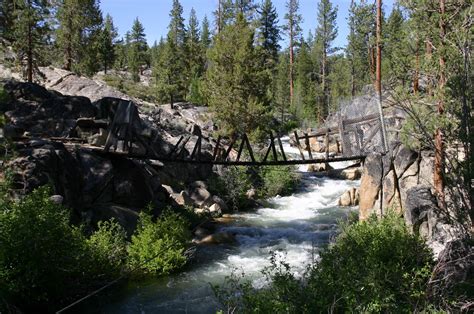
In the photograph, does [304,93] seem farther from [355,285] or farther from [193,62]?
[355,285]

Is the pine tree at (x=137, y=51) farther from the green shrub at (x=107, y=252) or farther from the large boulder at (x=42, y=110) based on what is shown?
the green shrub at (x=107, y=252)

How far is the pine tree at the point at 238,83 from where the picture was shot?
25.8 meters

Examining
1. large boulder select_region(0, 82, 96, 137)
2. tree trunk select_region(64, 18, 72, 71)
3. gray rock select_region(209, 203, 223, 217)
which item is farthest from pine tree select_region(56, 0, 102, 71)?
gray rock select_region(209, 203, 223, 217)

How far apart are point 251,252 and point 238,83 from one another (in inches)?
558

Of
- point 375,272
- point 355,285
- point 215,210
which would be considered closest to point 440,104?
point 375,272

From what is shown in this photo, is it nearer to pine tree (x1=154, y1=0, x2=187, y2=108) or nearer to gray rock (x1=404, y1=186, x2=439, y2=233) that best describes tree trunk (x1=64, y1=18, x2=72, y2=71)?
pine tree (x1=154, y1=0, x2=187, y2=108)

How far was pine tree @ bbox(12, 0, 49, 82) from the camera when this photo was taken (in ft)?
81.2

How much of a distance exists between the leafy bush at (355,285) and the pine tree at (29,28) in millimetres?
22259

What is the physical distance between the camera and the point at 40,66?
3206 cm

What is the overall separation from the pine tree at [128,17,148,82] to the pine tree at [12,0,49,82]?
84.0ft

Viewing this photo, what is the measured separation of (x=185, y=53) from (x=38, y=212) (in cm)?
4110

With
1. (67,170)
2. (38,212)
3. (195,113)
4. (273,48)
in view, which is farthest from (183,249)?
(273,48)

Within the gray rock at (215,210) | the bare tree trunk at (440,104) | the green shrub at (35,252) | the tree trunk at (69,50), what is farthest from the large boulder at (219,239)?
the tree trunk at (69,50)

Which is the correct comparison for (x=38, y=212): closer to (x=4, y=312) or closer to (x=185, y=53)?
(x=4, y=312)
